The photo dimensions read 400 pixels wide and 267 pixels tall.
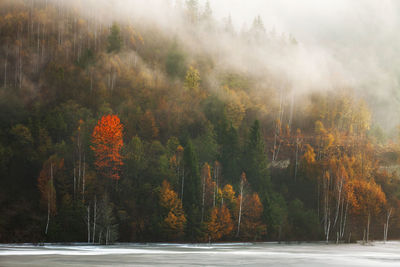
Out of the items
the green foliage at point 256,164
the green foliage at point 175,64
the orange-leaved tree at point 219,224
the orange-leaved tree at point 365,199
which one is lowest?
the orange-leaved tree at point 219,224

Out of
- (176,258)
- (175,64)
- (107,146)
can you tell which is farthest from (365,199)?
(175,64)

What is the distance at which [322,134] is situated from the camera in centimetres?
12706

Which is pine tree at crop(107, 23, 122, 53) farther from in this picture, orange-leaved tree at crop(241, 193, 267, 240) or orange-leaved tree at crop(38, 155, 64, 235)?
orange-leaved tree at crop(241, 193, 267, 240)

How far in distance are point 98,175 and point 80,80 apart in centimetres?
5615

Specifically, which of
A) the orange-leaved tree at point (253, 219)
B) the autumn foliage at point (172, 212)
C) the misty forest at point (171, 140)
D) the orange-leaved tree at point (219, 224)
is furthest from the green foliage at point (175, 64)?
the orange-leaved tree at point (219, 224)

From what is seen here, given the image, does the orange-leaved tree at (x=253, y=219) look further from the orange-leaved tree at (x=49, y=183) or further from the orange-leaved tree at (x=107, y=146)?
the orange-leaved tree at (x=49, y=183)

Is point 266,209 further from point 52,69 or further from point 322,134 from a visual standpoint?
point 52,69

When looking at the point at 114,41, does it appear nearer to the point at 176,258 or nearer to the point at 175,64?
the point at 175,64

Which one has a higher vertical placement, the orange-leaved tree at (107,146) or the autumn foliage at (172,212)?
the orange-leaved tree at (107,146)

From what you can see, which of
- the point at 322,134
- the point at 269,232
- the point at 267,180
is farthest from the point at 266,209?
the point at 322,134

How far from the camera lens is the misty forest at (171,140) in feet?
252

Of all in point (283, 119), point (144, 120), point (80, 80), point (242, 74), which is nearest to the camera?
point (144, 120)

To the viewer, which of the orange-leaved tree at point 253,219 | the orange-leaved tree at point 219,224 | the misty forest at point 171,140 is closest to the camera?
the orange-leaved tree at point 219,224

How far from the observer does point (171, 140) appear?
324 feet
